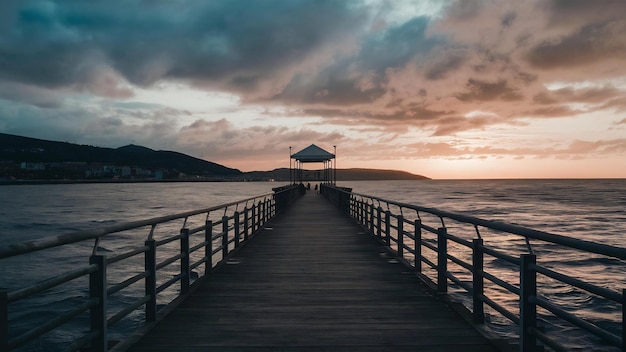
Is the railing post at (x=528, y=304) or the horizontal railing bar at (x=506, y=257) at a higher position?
the horizontal railing bar at (x=506, y=257)

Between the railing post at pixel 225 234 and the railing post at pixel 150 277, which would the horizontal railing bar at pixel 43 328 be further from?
the railing post at pixel 225 234

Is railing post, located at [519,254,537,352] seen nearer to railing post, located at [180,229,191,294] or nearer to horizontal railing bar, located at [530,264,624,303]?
horizontal railing bar, located at [530,264,624,303]

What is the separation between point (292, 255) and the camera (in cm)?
1006

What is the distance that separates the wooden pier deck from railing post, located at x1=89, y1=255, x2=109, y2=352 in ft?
1.64

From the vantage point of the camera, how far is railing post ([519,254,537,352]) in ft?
12.8

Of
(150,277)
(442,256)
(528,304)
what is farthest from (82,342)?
(442,256)

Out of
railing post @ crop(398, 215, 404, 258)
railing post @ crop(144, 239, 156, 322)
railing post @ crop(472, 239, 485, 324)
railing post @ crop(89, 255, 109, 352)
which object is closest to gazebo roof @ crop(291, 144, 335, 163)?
railing post @ crop(398, 215, 404, 258)

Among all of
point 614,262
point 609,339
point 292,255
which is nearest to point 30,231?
point 292,255

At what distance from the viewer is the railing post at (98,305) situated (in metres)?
3.93

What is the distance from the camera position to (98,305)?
12.9 ft

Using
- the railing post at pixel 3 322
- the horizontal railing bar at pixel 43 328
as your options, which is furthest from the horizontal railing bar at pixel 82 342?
the railing post at pixel 3 322

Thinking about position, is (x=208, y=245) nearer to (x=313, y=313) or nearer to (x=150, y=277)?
(x=150, y=277)

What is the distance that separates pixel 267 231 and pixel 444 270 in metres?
8.90

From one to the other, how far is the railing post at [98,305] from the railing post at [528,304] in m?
3.41
